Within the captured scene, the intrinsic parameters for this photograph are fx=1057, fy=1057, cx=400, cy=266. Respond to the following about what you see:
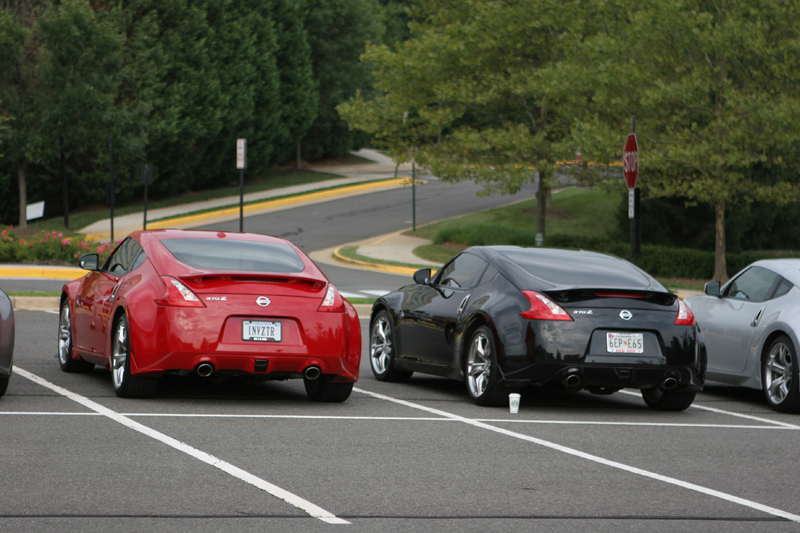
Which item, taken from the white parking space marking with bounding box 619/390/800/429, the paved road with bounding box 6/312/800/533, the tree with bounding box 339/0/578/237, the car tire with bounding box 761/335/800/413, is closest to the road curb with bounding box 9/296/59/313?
the paved road with bounding box 6/312/800/533

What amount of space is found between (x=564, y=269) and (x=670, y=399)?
149 centimetres

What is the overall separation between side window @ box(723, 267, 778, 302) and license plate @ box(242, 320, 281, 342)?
186 inches

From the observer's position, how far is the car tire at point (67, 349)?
10.2m

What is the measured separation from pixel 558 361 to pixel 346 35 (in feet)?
176

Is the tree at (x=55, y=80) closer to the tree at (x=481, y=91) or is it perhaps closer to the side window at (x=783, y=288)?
the tree at (x=481, y=91)

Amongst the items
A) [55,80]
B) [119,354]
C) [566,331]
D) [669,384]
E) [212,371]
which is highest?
[55,80]

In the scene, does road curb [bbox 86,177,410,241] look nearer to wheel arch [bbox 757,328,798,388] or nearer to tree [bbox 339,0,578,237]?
tree [bbox 339,0,578,237]

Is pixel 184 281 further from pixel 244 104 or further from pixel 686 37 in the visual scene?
pixel 244 104

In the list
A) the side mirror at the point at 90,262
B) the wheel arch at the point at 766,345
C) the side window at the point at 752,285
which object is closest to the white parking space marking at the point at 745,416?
the wheel arch at the point at 766,345

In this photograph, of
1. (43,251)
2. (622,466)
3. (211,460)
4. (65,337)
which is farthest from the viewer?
(43,251)

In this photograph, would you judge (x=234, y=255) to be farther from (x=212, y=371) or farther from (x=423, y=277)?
(x=423, y=277)

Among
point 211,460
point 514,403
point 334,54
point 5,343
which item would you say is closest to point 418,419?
point 514,403

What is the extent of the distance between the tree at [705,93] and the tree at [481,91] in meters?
3.42

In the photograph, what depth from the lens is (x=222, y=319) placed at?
8258mm
